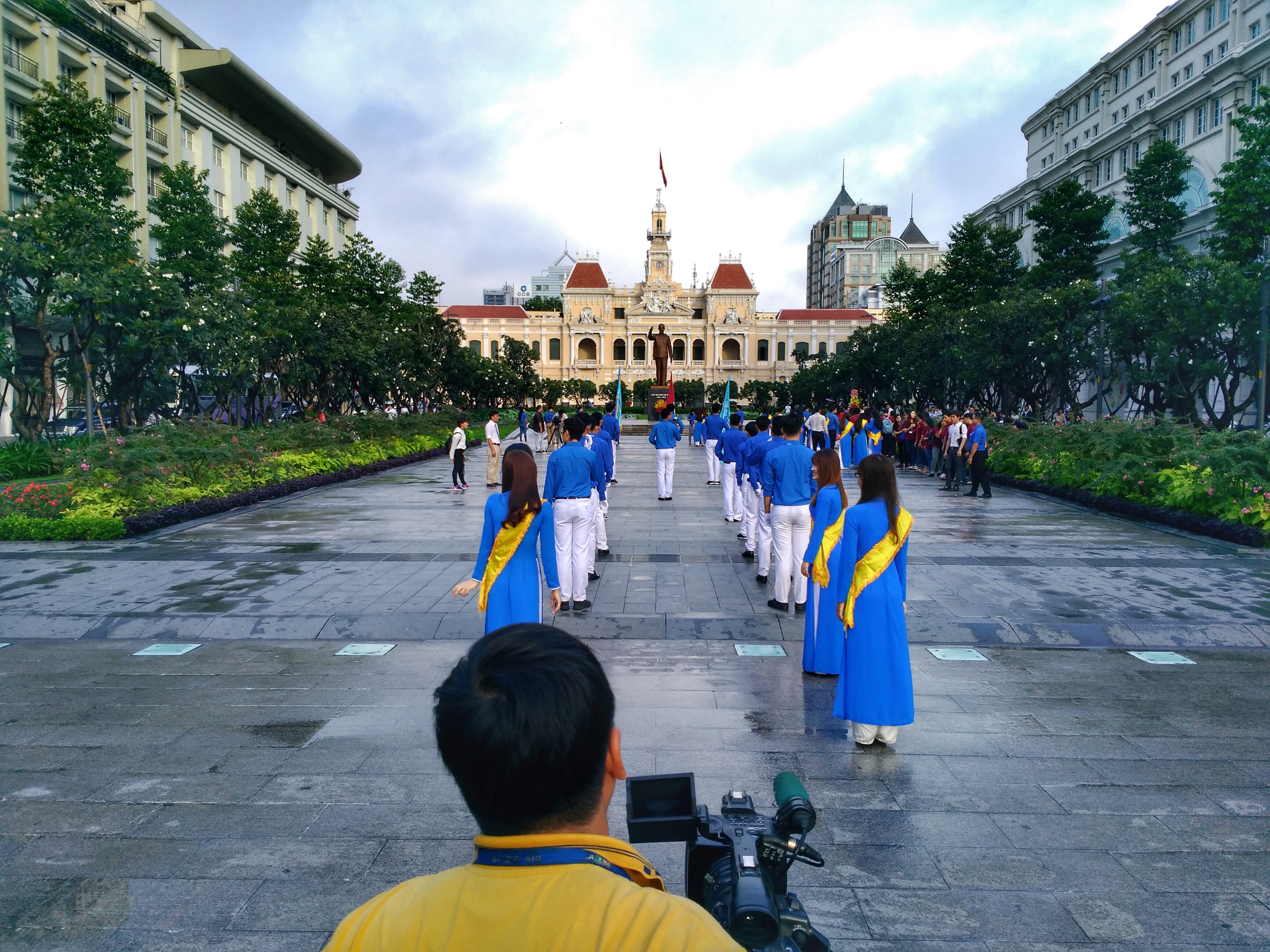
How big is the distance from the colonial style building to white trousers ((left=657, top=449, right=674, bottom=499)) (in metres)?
92.6

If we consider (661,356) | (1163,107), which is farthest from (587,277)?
(1163,107)

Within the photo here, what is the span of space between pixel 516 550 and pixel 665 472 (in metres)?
11.7

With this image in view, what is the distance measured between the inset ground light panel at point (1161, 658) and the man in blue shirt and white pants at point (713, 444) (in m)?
12.4

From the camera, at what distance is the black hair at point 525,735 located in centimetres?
132

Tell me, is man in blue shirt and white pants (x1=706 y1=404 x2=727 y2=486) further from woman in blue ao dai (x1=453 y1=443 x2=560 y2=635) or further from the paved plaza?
woman in blue ao dai (x1=453 y1=443 x2=560 y2=635)

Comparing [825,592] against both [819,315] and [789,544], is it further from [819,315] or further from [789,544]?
[819,315]

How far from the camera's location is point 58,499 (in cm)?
1203

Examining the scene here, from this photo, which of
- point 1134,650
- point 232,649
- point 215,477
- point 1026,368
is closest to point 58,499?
point 215,477

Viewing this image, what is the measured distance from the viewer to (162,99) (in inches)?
1412

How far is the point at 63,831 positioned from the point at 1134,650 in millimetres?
6809

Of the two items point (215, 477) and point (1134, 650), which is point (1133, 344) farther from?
point (215, 477)

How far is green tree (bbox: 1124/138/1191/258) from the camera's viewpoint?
109 ft

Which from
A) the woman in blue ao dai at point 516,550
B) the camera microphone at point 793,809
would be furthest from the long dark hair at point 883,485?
the camera microphone at point 793,809

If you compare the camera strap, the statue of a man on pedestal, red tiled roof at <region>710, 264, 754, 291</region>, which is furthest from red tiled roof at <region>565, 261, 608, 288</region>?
the camera strap
